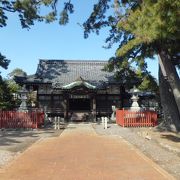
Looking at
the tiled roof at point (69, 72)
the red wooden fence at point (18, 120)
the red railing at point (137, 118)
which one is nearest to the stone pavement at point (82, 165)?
the red wooden fence at point (18, 120)

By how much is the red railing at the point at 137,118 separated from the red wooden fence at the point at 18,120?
6200mm

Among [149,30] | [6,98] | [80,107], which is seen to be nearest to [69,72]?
[80,107]

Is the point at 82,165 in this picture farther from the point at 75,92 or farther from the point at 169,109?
the point at 75,92

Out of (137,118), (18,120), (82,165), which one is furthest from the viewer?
(137,118)

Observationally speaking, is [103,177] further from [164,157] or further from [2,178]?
[164,157]

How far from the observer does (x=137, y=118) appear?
28.0 m

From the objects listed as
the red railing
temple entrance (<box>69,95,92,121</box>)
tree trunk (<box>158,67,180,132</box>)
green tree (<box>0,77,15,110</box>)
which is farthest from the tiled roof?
tree trunk (<box>158,67,180,132</box>)

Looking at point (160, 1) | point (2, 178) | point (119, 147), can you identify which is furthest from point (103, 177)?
point (119, 147)

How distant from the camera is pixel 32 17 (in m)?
29.7

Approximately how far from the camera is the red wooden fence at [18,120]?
89.8ft

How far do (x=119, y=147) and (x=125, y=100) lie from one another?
24346 millimetres

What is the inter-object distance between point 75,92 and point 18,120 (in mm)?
10999

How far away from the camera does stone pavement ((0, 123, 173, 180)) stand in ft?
32.8

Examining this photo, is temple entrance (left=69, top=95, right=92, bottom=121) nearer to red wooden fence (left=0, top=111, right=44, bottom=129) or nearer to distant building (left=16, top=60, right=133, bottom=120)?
distant building (left=16, top=60, right=133, bottom=120)
